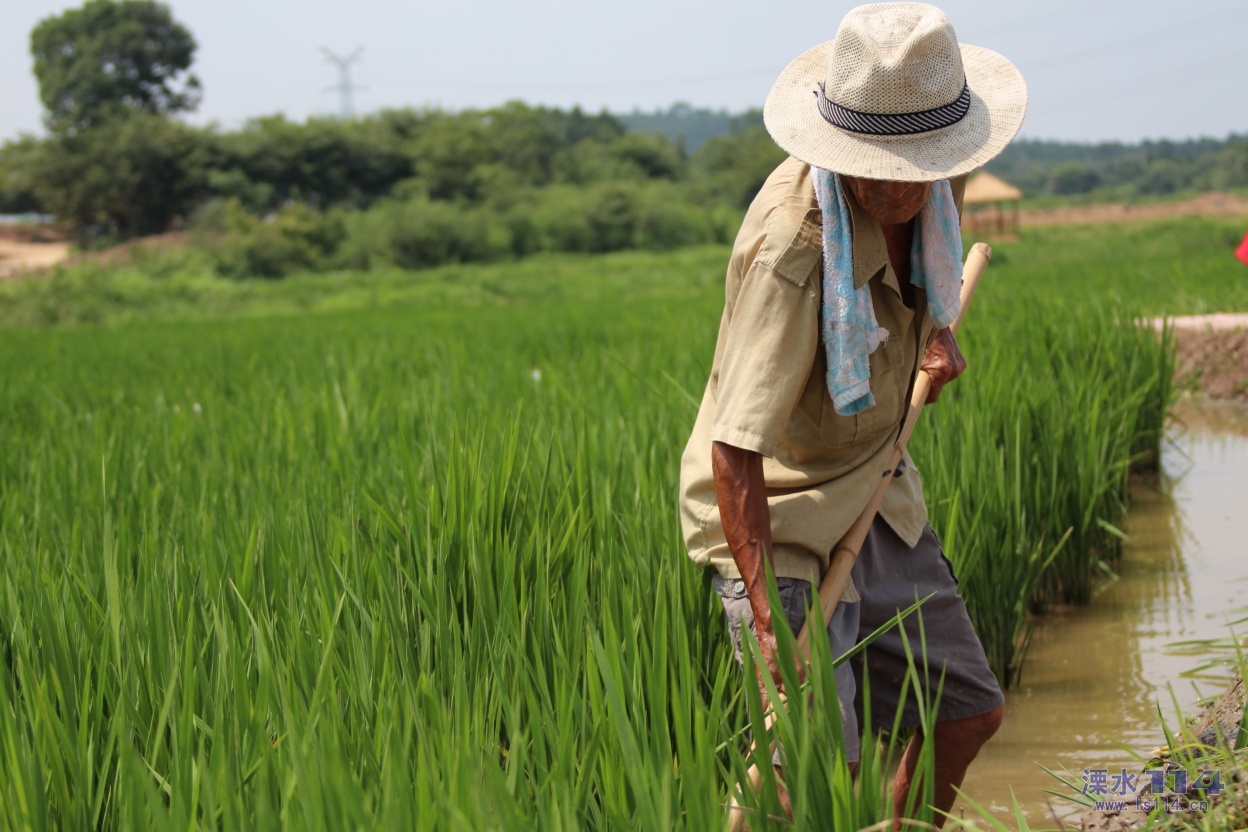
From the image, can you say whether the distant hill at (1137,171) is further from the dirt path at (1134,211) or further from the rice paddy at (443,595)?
the rice paddy at (443,595)

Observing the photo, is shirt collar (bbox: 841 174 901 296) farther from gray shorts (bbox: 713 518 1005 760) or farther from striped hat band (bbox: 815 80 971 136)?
gray shorts (bbox: 713 518 1005 760)

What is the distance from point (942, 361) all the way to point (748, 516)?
0.55 m

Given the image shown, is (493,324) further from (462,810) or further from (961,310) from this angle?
(462,810)

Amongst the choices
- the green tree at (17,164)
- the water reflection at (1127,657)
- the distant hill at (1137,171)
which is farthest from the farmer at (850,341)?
the distant hill at (1137,171)

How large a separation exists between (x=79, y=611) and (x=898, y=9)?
1434 mm

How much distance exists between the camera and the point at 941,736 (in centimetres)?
174

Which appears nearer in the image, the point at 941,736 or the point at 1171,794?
the point at 1171,794

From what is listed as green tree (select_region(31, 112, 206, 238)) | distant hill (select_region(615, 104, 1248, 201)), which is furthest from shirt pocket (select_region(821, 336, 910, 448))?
distant hill (select_region(615, 104, 1248, 201))

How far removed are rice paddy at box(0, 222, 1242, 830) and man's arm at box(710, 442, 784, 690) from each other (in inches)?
4.3

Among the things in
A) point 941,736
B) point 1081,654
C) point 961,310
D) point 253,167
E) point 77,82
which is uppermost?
point 77,82

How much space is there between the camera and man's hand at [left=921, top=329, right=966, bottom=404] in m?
1.83

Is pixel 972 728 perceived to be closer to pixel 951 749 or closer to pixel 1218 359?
pixel 951 749

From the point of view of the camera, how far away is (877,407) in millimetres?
1572

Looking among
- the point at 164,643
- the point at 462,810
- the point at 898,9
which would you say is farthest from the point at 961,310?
the point at 164,643
